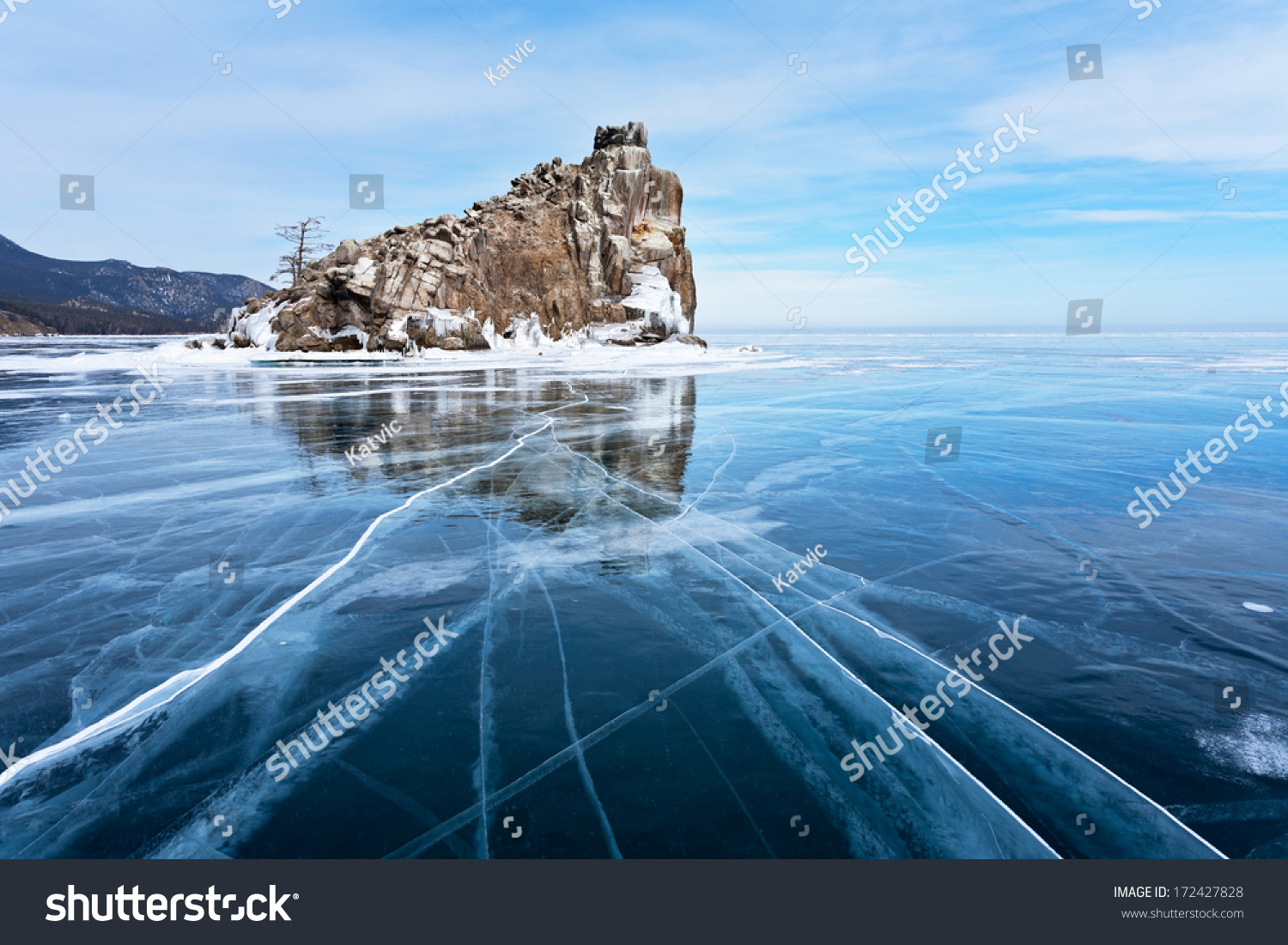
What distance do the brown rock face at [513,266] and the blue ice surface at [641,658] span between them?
1996 inches

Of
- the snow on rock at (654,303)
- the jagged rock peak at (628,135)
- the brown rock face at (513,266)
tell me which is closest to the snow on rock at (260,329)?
the brown rock face at (513,266)

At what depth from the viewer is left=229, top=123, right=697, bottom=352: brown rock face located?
192 feet

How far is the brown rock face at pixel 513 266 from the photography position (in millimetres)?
58656

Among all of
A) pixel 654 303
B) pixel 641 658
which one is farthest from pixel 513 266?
pixel 641 658

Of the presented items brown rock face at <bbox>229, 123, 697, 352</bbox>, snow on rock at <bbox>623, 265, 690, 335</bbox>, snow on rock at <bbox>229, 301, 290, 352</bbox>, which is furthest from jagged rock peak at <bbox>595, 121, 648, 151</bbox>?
snow on rock at <bbox>229, 301, 290, 352</bbox>

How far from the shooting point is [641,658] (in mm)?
5008

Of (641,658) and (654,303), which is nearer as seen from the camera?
(641,658)

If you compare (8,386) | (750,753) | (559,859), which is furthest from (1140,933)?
(8,386)

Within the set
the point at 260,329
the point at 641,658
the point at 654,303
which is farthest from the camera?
the point at 654,303

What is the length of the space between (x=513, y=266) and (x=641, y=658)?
70220mm

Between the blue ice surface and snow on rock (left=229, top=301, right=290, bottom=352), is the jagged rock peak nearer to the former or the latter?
snow on rock (left=229, top=301, right=290, bottom=352)

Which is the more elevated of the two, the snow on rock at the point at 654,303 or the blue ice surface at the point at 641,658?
the snow on rock at the point at 654,303

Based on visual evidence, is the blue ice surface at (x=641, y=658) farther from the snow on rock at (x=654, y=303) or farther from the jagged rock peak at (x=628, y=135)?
the jagged rock peak at (x=628, y=135)

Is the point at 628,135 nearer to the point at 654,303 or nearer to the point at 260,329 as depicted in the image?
the point at 654,303
